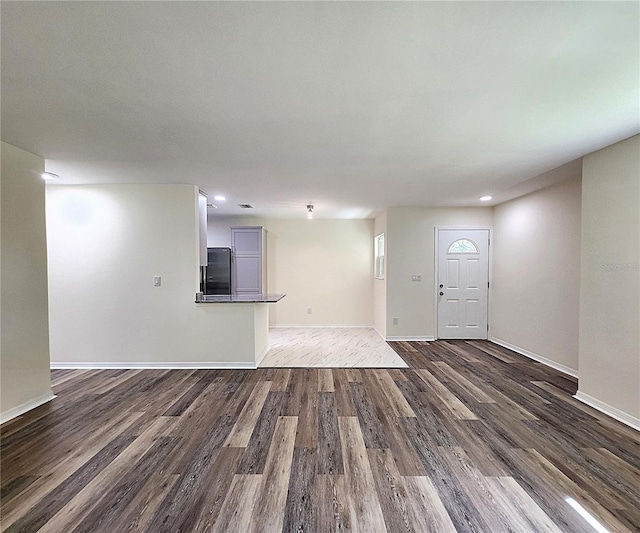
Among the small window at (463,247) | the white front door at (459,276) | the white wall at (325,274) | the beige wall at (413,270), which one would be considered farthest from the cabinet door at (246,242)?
the small window at (463,247)

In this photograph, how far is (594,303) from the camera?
114 inches

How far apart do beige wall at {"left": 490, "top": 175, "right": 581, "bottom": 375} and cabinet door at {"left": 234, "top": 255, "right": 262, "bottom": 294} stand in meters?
4.61

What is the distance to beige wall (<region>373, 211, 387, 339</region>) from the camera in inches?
224

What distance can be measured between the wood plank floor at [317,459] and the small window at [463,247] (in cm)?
267

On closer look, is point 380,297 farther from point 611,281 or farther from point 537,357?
point 611,281

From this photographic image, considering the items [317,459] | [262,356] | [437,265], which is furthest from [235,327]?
[437,265]

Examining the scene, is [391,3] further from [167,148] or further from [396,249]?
[396,249]

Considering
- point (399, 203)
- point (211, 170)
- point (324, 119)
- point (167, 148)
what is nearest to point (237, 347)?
point (211, 170)

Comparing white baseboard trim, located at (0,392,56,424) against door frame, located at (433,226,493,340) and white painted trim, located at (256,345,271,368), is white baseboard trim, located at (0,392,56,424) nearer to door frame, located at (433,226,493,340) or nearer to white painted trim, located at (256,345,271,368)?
white painted trim, located at (256,345,271,368)

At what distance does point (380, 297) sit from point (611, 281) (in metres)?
3.73

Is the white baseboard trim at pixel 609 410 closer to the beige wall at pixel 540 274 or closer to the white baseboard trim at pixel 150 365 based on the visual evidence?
the beige wall at pixel 540 274

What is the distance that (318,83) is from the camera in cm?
176

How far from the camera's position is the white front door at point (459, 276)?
5.57 m

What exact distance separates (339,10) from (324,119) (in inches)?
36.4
